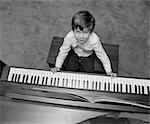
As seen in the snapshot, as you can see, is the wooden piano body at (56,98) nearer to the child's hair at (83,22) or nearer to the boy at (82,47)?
the boy at (82,47)

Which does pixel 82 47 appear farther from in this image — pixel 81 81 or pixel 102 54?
pixel 81 81

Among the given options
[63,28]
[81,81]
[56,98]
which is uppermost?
[63,28]

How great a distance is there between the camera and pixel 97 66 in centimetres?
173

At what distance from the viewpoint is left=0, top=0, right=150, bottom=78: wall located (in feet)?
7.46

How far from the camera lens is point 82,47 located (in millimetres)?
1705

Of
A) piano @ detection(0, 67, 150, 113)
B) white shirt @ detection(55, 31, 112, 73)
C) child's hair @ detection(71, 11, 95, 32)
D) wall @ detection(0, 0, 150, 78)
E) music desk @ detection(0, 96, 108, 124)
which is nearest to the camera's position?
music desk @ detection(0, 96, 108, 124)

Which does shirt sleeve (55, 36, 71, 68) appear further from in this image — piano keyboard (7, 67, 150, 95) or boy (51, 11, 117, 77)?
piano keyboard (7, 67, 150, 95)

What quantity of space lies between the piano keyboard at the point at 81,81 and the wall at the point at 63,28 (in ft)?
2.34

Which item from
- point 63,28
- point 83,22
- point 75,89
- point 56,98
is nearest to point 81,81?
point 75,89

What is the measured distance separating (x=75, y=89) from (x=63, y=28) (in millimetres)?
1094

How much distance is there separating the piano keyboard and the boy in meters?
0.06

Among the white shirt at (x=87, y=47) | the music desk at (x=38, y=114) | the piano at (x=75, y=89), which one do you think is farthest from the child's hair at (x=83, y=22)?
the music desk at (x=38, y=114)

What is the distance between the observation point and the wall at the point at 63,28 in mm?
2273

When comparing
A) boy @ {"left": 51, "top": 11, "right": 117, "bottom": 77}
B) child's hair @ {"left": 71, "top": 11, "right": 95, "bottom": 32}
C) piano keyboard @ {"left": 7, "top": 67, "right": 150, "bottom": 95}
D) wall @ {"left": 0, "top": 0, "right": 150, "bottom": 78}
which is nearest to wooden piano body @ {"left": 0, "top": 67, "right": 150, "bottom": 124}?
piano keyboard @ {"left": 7, "top": 67, "right": 150, "bottom": 95}
